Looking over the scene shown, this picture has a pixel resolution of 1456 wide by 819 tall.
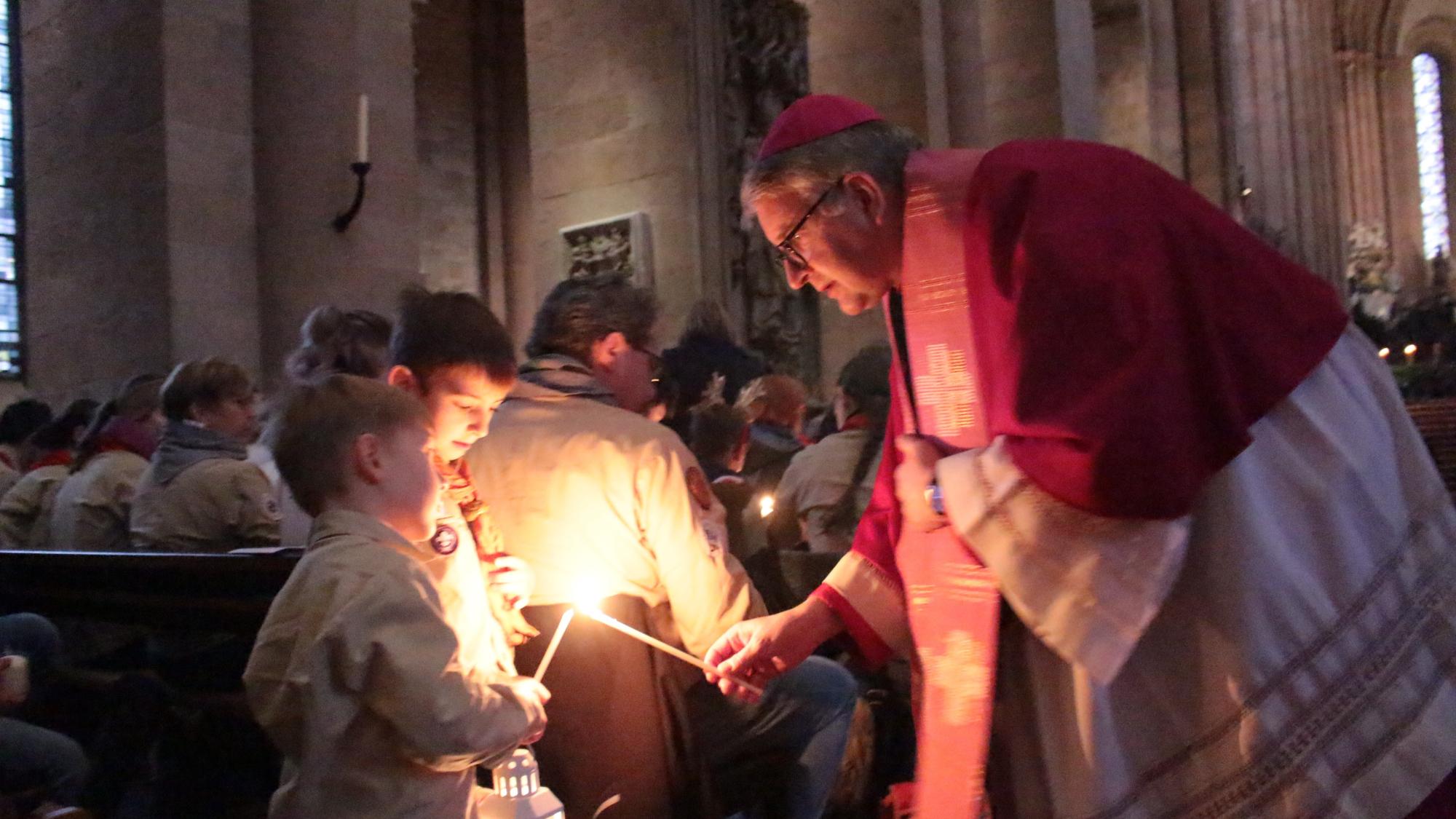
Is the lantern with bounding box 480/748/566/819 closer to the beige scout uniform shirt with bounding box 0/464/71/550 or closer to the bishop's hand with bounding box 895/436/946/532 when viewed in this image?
the bishop's hand with bounding box 895/436/946/532

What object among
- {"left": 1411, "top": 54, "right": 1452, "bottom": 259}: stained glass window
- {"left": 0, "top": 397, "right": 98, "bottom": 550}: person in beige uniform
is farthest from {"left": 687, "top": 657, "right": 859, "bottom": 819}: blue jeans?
{"left": 1411, "top": 54, "right": 1452, "bottom": 259}: stained glass window

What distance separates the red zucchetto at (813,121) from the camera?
190cm

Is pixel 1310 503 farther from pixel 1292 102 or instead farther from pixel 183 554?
pixel 1292 102

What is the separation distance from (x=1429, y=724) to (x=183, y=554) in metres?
2.51

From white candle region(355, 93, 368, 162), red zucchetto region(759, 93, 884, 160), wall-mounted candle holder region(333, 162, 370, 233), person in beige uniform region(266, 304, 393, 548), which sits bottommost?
person in beige uniform region(266, 304, 393, 548)

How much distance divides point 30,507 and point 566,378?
3054 millimetres

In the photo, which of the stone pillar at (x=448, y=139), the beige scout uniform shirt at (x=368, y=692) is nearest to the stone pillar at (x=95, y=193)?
the beige scout uniform shirt at (x=368, y=692)

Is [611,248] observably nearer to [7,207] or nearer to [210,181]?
[210,181]

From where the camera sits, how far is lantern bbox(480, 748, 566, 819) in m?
2.14

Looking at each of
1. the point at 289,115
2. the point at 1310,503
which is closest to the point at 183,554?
the point at 1310,503

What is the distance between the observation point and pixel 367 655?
1873 millimetres

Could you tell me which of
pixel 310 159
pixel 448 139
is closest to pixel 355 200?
pixel 310 159

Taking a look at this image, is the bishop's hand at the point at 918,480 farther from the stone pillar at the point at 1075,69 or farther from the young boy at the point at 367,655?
the stone pillar at the point at 1075,69

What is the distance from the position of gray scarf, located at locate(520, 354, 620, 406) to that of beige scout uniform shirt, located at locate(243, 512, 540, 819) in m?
0.78
